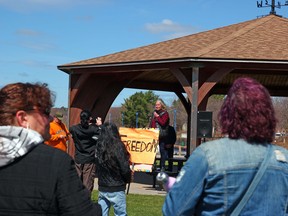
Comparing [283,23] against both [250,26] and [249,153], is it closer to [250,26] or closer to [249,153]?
[250,26]

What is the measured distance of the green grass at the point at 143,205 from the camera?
10711 millimetres

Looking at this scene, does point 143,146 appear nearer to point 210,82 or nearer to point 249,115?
point 210,82

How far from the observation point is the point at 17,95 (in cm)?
289

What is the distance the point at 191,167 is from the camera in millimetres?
2881

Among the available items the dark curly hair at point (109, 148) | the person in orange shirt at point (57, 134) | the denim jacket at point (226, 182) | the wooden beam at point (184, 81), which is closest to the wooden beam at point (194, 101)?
the wooden beam at point (184, 81)

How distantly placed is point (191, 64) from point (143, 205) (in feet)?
12.7

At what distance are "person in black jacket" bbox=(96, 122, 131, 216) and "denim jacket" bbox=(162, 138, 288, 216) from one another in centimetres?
433

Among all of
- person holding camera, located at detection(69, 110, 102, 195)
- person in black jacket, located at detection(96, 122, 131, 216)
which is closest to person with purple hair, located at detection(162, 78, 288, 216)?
person in black jacket, located at detection(96, 122, 131, 216)

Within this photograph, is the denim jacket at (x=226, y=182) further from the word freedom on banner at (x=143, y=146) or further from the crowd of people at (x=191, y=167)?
the word freedom on banner at (x=143, y=146)

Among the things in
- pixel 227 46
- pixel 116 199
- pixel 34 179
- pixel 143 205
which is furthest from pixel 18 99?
pixel 227 46

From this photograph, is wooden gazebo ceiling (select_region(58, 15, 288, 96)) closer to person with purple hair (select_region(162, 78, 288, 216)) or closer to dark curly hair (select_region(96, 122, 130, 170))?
dark curly hair (select_region(96, 122, 130, 170))

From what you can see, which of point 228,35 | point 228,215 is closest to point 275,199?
point 228,215

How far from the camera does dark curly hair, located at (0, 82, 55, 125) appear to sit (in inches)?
113

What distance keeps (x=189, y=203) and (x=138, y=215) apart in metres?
7.65
